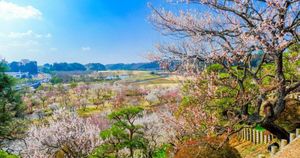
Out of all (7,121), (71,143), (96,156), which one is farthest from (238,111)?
(7,121)

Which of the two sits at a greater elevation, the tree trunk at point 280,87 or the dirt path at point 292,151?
the tree trunk at point 280,87

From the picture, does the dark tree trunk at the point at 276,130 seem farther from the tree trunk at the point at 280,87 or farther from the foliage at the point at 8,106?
the foliage at the point at 8,106

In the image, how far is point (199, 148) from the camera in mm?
9602

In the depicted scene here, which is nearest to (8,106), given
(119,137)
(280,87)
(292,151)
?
(119,137)

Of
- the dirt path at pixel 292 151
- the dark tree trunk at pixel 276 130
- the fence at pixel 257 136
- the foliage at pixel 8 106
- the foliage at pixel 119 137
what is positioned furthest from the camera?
the foliage at pixel 8 106

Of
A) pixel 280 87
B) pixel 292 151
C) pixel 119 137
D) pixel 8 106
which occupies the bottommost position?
pixel 119 137

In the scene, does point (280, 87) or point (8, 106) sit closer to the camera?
point (280, 87)

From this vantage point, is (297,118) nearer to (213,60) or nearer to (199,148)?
(199,148)

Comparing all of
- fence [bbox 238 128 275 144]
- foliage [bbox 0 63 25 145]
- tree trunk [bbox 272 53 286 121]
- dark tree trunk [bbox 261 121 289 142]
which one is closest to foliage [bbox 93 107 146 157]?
foliage [bbox 0 63 25 145]

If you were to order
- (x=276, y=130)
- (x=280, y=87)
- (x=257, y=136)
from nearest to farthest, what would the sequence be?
(x=280, y=87)
(x=276, y=130)
(x=257, y=136)

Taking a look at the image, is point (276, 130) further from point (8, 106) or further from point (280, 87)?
point (8, 106)

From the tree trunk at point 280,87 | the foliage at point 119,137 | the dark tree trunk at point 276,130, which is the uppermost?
the tree trunk at point 280,87

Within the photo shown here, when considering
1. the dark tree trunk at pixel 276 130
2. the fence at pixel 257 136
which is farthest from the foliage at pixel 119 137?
the dark tree trunk at pixel 276 130

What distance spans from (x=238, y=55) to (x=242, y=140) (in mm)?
9058
